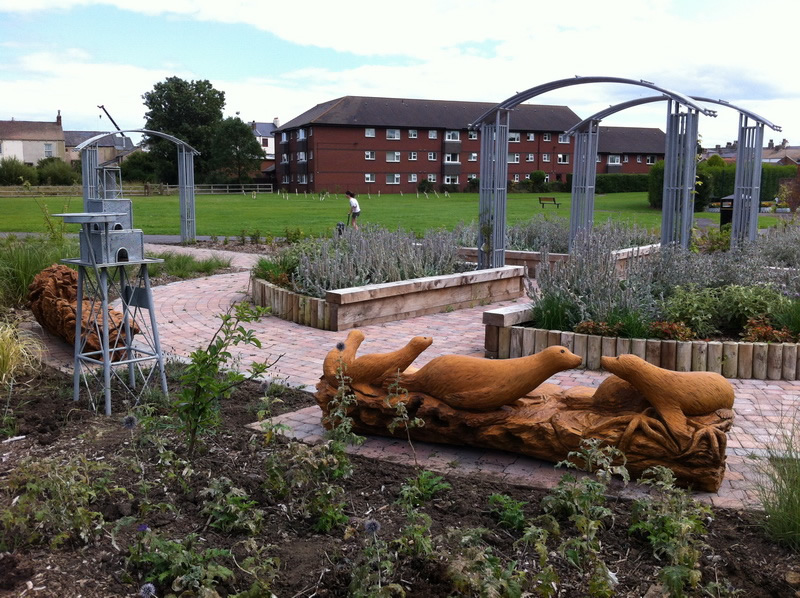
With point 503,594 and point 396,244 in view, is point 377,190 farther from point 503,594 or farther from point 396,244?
point 503,594

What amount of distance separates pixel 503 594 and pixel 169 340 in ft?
18.7

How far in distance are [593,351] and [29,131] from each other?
3625 inches

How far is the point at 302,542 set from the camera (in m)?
3.31

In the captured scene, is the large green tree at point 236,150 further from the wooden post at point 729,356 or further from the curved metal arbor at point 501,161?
the wooden post at point 729,356

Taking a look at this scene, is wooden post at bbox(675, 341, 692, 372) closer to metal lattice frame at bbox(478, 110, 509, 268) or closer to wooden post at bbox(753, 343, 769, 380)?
wooden post at bbox(753, 343, 769, 380)

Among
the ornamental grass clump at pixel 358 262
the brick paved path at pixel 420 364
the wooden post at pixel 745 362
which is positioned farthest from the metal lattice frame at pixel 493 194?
the wooden post at pixel 745 362

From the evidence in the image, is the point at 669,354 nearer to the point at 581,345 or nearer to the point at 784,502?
the point at 581,345

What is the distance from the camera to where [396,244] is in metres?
9.97

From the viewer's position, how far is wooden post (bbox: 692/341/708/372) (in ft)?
20.6

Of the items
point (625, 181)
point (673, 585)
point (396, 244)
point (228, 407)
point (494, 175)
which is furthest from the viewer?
point (625, 181)

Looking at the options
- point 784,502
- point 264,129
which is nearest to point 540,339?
point 784,502

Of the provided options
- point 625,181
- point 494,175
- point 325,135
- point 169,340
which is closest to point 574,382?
point 169,340

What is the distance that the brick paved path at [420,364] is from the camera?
166 inches

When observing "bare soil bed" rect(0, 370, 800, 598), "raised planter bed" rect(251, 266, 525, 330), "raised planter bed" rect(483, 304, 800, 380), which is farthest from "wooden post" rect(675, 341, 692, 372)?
"raised planter bed" rect(251, 266, 525, 330)
